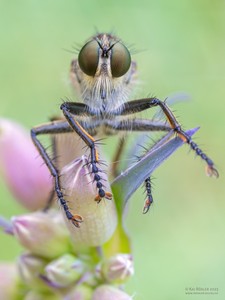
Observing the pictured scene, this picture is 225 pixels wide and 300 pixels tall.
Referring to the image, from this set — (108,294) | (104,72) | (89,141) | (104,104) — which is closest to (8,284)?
(108,294)

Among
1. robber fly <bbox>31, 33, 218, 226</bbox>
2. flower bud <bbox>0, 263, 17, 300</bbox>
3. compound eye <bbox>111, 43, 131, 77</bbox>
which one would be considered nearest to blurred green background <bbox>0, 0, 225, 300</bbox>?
flower bud <bbox>0, 263, 17, 300</bbox>

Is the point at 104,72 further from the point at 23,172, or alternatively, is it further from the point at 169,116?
the point at 23,172

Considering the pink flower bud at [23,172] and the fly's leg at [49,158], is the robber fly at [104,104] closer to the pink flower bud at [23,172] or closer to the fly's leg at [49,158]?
the fly's leg at [49,158]

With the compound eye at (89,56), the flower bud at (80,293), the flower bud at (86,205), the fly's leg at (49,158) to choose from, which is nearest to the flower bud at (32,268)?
the flower bud at (80,293)

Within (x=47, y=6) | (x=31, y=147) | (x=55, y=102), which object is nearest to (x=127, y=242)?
(x=31, y=147)

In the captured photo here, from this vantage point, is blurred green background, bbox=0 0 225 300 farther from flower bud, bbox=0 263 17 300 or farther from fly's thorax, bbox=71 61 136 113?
fly's thorax, bbox=71 61 136 113

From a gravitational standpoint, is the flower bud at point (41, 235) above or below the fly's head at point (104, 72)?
below
